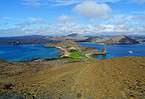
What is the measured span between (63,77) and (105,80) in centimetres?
384

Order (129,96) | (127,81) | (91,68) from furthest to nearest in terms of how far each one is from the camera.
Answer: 1. (91,68)
2. (127,81)
3. (129,96)

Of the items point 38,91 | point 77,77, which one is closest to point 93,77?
point 77,77

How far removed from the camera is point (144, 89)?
16547 millimetres

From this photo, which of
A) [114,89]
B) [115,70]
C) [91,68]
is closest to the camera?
[114,89]

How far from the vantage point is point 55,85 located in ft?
64.8

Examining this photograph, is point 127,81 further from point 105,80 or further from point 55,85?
point 55,85

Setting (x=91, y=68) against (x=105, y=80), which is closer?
(x=105, y=80)

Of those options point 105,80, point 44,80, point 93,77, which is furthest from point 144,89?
point 44,80

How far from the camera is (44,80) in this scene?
856 inches

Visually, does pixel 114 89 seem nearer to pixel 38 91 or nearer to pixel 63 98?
pixel 63 98

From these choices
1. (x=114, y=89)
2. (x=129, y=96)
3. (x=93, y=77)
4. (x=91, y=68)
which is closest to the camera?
(x=129, y=96)

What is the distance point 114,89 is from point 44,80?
21.6 ft

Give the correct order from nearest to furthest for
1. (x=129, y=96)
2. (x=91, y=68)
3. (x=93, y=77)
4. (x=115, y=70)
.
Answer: (x=129, y=96)
(x=93, y=77)
(x=115, y=70)
(x=91, y=68)

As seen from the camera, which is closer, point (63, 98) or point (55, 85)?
point (63, 98)
